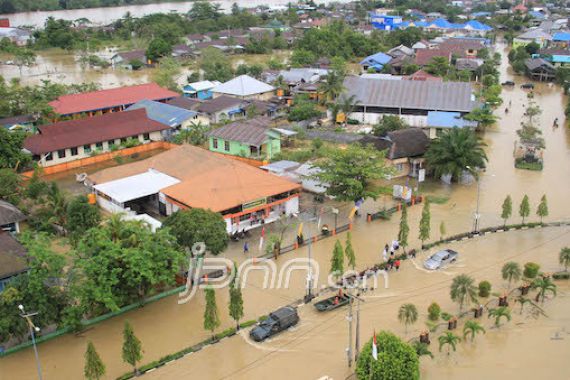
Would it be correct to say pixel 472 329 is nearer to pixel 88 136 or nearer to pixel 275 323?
pixel 275 323

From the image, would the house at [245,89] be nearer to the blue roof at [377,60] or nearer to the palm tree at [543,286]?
the blue roof at [377,60]

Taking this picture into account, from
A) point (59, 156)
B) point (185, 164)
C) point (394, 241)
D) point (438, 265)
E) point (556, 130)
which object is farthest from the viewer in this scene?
point (556, 130)

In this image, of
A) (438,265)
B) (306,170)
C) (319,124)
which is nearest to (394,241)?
(438,265)

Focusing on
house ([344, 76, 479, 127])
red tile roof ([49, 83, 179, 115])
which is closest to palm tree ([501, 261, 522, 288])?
house ([344, 76, 479, 127])

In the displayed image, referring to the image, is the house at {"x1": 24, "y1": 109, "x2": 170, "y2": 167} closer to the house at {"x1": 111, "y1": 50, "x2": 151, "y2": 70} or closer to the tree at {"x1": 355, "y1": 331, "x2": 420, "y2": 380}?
the tree at {"x1": 355, "y1": 331, "x2": 420, "y2": 380}

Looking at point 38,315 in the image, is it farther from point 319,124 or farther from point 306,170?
point 319,124

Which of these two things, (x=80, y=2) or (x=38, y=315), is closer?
(x=38, y=315)

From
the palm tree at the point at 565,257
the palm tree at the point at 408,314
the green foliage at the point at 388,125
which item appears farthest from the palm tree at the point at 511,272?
the green foliage at the point at 388,125
